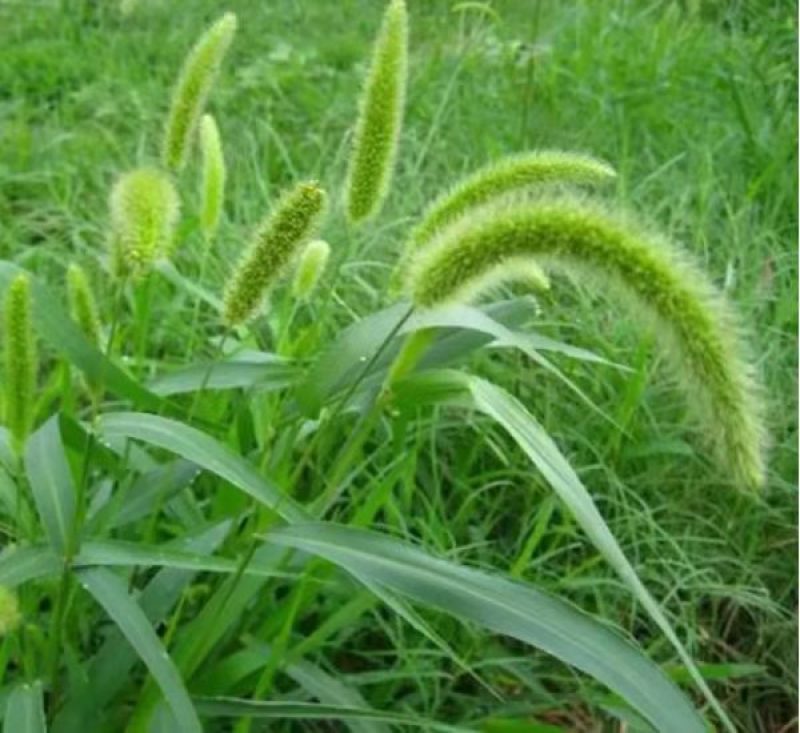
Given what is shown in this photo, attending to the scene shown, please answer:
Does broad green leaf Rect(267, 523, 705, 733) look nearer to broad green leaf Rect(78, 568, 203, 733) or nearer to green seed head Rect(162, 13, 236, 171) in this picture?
broad green leaf Rect(78, 568, 203, 733)

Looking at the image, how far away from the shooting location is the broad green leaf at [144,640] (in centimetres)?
140

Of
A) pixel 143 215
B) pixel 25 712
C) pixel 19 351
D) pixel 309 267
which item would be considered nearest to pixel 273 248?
pixel 143 215

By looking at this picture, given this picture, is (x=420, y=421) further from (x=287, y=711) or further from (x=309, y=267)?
(x=287, y=711)

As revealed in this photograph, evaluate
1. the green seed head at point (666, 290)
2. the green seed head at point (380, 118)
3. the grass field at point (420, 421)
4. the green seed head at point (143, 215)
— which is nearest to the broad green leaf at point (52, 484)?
the grass field at point (420, 421)

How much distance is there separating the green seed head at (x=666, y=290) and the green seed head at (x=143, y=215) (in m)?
0.31

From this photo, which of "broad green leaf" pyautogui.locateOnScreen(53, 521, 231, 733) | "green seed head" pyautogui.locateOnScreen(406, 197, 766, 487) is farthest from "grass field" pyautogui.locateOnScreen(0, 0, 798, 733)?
"green seed head" pyautogui.locateOnScreen(406, 197, 766, 487)

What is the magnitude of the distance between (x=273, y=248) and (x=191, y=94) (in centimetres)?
30

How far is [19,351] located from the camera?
A: 1396 mm

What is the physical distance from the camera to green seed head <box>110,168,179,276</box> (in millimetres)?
1410

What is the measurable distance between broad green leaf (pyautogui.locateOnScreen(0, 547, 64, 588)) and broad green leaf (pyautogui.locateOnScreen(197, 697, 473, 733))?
188 millimetres

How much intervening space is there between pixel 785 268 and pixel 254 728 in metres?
1.38

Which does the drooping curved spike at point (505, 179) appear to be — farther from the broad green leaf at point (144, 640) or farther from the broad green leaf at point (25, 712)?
the broad green leaf at point (25, 712)

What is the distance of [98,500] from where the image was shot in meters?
1.74

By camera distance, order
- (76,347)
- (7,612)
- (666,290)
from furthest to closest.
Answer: (76,347) < (7,612) < (666,290)
